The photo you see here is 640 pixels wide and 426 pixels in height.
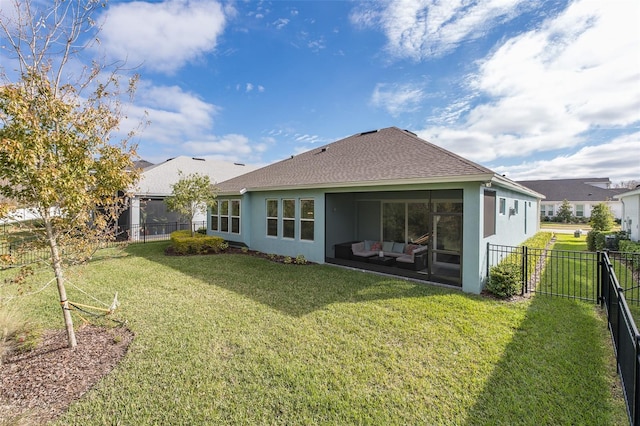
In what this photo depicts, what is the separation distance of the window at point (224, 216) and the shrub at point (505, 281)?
41.3 ft

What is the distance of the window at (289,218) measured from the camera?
12086 millimetres

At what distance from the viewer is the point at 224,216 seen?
15719mm

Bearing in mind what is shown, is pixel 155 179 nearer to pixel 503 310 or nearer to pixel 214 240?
pixel 214 240

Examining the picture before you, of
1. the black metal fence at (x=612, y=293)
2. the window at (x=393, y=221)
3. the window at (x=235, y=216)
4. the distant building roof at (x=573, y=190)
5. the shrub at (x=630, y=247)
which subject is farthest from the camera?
the distant building roof at (x=573, y=190)

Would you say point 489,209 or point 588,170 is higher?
point 588,170

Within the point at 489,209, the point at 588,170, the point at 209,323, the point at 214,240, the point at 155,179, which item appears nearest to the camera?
the point at 209,323

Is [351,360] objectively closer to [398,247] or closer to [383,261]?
[383,261]

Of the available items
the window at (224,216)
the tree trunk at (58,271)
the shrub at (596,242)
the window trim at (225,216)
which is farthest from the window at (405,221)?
the tree trunk at (58,271)

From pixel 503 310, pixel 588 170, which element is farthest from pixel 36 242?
pixel 588 170

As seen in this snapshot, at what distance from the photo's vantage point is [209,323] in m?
5.62

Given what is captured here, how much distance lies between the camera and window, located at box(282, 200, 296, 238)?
12.1 m

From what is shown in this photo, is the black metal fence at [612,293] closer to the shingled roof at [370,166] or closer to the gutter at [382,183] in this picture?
the gutter at [382,183]

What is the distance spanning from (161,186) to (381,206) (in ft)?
52.7

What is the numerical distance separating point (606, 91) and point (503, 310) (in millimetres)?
11939
